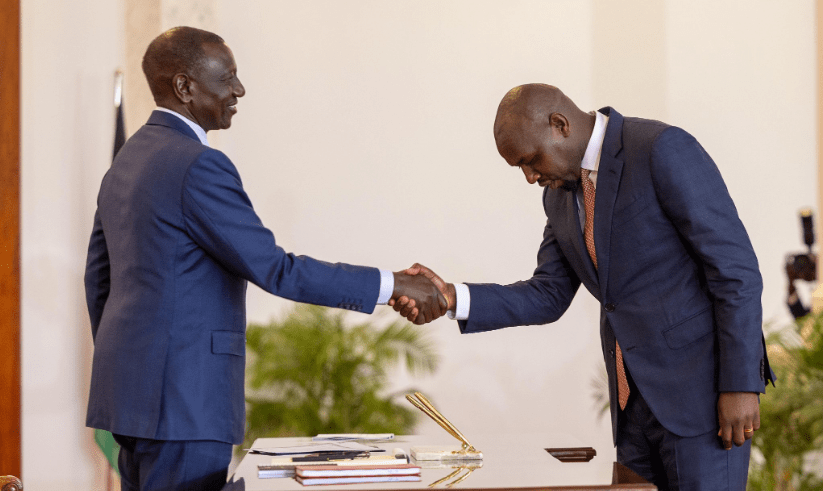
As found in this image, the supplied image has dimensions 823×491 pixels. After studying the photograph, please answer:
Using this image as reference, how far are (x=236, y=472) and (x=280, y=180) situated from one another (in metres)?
4.45

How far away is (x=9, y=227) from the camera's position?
3623mm

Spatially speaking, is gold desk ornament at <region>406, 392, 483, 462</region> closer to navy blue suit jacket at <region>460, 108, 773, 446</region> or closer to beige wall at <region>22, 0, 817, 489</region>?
navy blue suit jacket at <region>460, 108, 773, 446</region>

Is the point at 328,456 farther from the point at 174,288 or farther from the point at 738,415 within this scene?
the point at 738,415

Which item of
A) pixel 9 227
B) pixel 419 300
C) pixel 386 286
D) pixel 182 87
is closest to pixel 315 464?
pixel 386 286

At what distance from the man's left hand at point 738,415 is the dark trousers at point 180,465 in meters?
1.32

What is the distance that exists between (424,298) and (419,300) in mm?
22

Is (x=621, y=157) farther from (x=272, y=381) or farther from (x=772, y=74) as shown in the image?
(x=772, y=74)

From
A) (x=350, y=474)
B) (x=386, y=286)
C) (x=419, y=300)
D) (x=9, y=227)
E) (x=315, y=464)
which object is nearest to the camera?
(x=350, y=474)

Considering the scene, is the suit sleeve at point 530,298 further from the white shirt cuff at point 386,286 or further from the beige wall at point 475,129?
the beige wall at point 475,129

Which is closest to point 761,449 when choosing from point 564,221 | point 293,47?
point 564,221

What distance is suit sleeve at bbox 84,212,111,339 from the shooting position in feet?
7.74

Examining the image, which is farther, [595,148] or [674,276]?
[595,148]

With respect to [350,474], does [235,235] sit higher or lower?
higher

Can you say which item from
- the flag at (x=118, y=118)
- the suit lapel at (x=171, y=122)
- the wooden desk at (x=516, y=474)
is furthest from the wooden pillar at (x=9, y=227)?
the wooden desk at (x=516, y=474)
